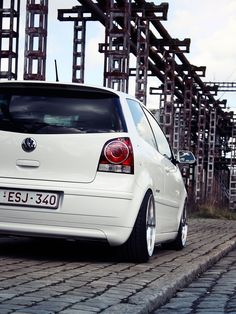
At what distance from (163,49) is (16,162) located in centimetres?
3355

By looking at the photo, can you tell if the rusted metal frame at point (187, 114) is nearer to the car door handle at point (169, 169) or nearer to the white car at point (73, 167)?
the car door handle at point (169, 169)

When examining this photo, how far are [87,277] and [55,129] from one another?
1.73 metres

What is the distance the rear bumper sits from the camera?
742 cm

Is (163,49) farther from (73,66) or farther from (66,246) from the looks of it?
(66,246)

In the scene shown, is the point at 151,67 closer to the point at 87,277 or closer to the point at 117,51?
the point at 117,51

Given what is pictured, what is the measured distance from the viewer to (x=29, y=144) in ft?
25.1

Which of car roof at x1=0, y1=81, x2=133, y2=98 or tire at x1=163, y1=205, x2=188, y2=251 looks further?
tire at x1=163, y1=205, x2=188, y2=251

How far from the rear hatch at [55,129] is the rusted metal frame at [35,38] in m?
12.2

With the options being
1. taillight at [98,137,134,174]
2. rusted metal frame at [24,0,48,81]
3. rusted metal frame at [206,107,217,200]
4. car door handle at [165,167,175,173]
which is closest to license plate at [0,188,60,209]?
taillight at [98,137,134,174]

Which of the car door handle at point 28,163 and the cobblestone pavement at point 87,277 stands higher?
the car door handle at point 28,163

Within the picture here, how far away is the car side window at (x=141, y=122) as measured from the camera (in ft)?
27.2

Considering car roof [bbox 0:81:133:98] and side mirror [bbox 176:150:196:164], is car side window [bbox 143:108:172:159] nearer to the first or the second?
side mirror [bbox 176:150:196:164]

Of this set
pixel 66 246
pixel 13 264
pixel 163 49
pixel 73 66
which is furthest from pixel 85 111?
pixel 163 49

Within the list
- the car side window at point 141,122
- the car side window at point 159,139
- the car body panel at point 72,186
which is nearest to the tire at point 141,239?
the car body panel at point 72,186
